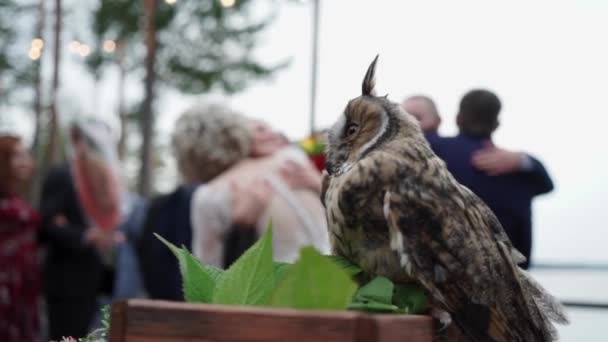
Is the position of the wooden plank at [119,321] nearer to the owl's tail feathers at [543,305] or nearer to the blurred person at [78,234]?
the owl's tail feathers at [543,305]

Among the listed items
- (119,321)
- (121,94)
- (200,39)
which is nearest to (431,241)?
(119,321)

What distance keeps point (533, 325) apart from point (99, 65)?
23807 mm

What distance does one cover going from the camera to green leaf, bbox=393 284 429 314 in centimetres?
152

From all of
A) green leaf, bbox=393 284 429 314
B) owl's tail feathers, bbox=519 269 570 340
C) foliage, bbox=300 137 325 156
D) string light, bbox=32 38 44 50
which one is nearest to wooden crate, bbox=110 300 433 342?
green leaf, bbox=393 284 429 314

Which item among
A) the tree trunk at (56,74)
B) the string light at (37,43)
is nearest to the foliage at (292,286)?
the tree trunk at (56,74)

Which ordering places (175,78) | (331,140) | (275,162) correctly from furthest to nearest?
1. (175,78)
2. (275,162)
3. (331,140)

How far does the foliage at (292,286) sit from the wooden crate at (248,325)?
0.05 m

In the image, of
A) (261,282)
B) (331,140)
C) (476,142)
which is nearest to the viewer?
(261,282)

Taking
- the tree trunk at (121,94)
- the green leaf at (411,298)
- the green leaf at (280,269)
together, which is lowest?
the tree trunk at (121,94)

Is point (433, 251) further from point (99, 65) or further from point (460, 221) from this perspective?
point (99, 65)

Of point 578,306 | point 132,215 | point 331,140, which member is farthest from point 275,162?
point 331,140

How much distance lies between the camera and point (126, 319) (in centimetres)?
123

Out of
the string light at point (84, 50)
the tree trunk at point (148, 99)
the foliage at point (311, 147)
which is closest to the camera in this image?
the foliage at point (311, 147)

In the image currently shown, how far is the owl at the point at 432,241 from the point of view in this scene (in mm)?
1573
